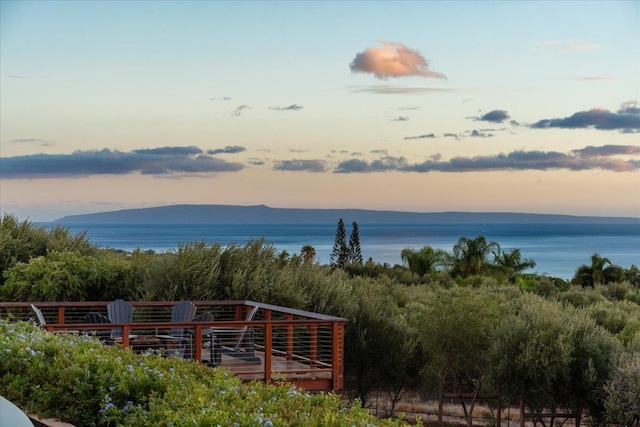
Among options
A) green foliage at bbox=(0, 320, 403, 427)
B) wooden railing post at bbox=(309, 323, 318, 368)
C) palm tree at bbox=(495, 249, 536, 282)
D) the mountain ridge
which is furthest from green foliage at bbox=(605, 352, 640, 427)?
the mountain ridge

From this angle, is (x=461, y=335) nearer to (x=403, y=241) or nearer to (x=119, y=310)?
(x=119, y=310)

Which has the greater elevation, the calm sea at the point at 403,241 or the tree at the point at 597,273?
the tree at the point at 597,273

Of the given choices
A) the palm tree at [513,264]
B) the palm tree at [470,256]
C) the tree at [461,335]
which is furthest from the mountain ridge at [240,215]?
the tree at [461,335]

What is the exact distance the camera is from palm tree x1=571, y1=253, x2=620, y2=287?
40938mm

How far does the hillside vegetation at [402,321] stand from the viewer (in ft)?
52.3

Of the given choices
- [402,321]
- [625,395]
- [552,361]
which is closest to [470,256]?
[402,321]

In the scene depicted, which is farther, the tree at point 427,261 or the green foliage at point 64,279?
the tree at point 427,261

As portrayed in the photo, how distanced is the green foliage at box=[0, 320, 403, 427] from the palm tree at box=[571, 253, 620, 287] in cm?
3659

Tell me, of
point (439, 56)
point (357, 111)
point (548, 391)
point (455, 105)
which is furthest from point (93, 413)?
point (439, 56)

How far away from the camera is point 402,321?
777 inches

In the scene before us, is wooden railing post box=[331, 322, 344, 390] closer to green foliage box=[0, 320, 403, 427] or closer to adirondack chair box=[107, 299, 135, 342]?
adirondack chair box=[107, 299, 135, 342]

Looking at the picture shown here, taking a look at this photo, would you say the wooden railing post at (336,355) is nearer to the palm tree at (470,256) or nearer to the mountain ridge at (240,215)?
the palm tree at (470,256)

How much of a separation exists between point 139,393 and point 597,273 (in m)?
38.3

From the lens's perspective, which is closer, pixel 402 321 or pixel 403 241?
pixel 402 321
